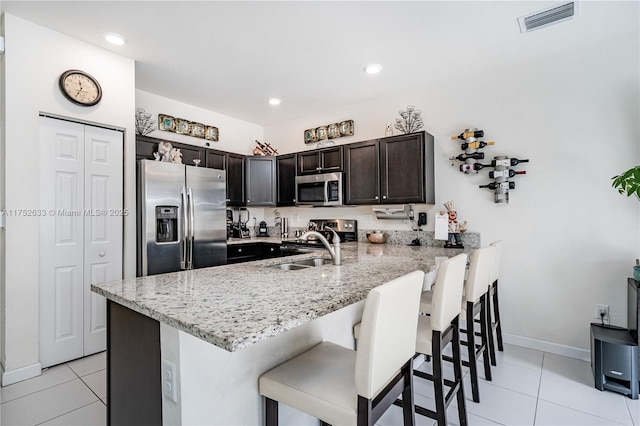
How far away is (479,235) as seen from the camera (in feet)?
10.8

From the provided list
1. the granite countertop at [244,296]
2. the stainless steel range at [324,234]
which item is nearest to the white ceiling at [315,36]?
the stainless steel range at [324,234]

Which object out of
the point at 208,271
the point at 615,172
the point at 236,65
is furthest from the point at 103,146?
the point at 615,172

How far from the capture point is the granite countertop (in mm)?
920

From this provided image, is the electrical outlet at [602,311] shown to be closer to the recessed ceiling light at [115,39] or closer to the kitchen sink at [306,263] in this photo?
the kitchen sink at [306,263]

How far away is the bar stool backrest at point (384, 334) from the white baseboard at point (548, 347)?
2526 millimetres

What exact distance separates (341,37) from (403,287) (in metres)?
2.30

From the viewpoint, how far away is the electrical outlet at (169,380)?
1070 millimetres

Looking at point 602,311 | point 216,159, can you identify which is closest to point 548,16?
point 602,311

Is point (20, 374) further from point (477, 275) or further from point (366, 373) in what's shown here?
point (477, 275)

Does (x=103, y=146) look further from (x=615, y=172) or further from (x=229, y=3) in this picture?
(x=615, y=172)

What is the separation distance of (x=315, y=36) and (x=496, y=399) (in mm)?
3019

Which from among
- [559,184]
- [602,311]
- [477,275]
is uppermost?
[559,184]

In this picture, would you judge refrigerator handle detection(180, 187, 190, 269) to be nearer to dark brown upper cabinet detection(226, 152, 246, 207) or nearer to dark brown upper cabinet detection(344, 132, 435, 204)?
dark brown upper cabinet detection(226, 152, 246, 207)

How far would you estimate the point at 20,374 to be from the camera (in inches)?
93.8
